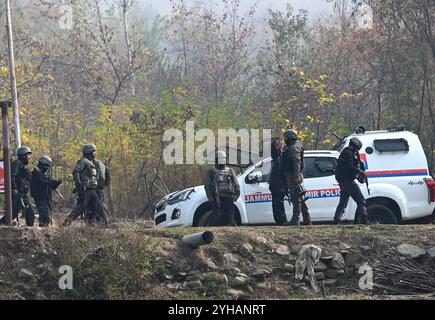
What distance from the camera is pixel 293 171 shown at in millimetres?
13047

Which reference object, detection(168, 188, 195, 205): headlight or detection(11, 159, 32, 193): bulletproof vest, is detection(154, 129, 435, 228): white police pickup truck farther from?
detection(11, 159, 32, 193): bulletproof vest

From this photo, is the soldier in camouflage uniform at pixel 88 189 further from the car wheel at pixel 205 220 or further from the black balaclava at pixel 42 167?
the car wheel at pixel 205 220

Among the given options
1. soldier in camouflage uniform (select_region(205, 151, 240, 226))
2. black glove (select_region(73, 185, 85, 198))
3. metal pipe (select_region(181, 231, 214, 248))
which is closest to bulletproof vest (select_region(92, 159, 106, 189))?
black glove (select_region(73, 185, 85, 198))

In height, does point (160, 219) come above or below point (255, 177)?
below

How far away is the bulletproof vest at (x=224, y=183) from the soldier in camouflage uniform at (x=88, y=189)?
1.93 metres

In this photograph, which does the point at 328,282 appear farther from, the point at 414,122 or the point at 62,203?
the point at 414,122

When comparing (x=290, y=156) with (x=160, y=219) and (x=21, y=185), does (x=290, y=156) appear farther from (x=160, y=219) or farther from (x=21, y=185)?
(x=21, y=185)

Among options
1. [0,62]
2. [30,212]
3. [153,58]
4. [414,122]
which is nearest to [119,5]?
[153,58]

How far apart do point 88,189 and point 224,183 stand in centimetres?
225

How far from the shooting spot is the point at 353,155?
43.9 feet

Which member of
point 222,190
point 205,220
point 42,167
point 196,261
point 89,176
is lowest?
point 196,261

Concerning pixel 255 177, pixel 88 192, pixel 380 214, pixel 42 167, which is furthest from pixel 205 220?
pixel 380 214

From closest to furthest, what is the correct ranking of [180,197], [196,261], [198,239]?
[198,239] → [196,261] → [180,197]
